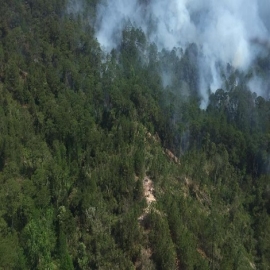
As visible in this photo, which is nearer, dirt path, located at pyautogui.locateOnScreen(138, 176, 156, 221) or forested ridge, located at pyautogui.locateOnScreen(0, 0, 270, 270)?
forested ridge, located at pyautogui.locateOnScreen(0, 0, 270, 270)

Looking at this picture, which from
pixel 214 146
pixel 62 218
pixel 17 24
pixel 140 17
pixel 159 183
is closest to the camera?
pixel 62 218

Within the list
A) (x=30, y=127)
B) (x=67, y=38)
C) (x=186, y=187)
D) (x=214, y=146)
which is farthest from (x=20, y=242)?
(x=67, y=38)

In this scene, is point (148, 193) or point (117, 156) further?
point (117, 156)

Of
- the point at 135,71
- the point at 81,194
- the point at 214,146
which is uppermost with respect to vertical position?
the point at 135,71

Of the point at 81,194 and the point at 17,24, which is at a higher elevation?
the point at 17,24

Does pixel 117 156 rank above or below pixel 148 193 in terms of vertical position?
above

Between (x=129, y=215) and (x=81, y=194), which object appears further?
(x=81, y=194)

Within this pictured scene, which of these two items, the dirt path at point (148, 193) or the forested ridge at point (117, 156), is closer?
the forested ridge at point (117, 156)

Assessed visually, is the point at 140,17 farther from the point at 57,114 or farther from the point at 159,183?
the point at 159,183
